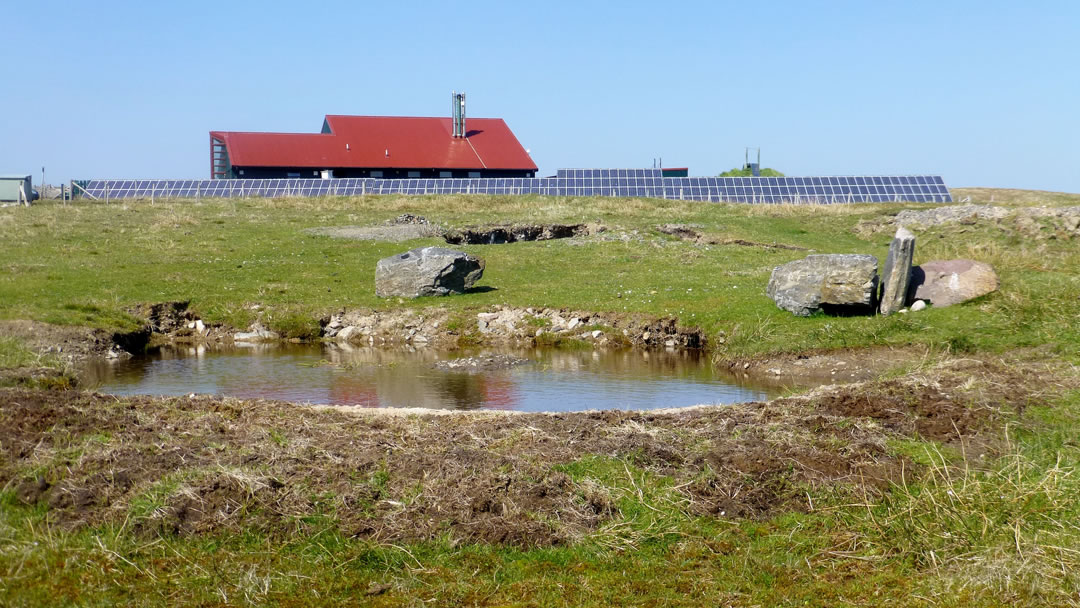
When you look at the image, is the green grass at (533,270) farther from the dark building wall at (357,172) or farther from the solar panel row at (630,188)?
the dark building wall at (357,172)

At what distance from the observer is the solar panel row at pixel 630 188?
54250 millimetres

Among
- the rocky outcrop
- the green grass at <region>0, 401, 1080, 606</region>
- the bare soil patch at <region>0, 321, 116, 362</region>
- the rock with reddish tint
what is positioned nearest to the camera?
the green grass at <region>0, 401, 1080, 606</region>

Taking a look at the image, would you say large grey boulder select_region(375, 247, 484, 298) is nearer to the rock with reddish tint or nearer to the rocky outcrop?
the rocky outcrop

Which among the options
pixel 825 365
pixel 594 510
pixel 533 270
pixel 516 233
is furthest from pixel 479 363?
pixel 516 233

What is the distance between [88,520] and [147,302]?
17649 millimetres

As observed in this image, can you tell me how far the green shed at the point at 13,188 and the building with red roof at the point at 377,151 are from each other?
1919 cm

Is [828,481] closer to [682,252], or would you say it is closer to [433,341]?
[433,341]

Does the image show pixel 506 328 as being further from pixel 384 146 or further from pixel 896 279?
pixel 384 146

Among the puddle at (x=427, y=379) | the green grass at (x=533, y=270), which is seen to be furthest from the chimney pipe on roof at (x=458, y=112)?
the puddle at (x=427, y=379)

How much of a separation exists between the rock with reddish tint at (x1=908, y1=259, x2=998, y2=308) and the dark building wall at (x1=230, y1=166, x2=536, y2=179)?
52.7 metres

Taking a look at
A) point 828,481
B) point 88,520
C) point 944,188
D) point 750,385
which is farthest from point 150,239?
point 944,188

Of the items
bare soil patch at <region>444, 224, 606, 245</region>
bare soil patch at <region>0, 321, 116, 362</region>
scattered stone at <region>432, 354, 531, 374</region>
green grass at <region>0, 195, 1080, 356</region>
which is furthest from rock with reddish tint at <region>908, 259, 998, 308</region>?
bare soil patch at <region>444, 224, 606, 245</region>

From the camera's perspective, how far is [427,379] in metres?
19.4

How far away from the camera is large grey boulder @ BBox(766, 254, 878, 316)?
2159 cm
